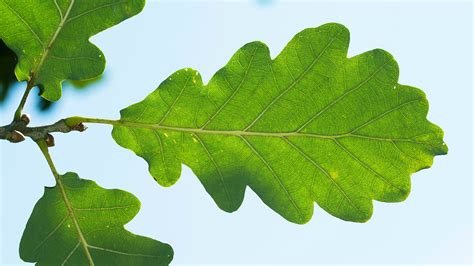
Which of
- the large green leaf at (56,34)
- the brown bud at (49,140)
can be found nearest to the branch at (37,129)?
the brown bud at (49,140)

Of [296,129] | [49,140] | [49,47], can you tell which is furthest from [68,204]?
[296,129]

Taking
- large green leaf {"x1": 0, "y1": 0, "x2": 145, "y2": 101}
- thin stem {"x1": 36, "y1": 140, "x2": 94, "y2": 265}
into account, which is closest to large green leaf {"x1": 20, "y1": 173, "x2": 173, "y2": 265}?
thin stem {"x1": 36, "y1": 140, "x2": 94, "y2": 265}

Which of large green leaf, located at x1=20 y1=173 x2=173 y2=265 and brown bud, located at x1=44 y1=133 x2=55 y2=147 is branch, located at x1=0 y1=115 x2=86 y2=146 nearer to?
brown bud, located at x1=44 y1=133 x2=55 y2=147

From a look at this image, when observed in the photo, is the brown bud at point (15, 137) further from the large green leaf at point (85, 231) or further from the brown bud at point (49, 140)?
the large green leaf at point (85, 231)

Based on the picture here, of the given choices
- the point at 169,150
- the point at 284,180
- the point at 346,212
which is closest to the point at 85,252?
the point at 169,150

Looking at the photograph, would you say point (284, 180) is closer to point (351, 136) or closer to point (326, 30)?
point (351, 136)
